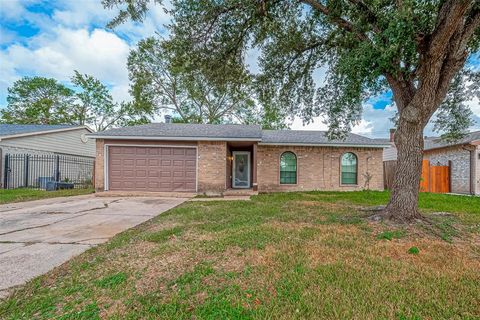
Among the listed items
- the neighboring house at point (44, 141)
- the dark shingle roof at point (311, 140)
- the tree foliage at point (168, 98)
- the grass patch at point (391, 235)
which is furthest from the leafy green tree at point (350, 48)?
the tree foliage at point (168, 98)

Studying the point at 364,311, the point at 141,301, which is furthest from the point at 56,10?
the point at 364,311

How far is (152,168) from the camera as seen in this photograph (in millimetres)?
10789

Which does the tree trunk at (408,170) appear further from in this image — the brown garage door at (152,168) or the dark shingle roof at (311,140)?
the brown garage door at (152,168)

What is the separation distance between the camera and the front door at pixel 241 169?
13430 mm

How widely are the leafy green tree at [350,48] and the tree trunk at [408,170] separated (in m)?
0.02

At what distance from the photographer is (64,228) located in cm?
495

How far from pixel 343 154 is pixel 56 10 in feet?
45.4

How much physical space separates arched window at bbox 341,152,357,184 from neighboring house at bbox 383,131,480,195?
151 inches

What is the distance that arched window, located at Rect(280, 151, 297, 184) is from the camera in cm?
1242

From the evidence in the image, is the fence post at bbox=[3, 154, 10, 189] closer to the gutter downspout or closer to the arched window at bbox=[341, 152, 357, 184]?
the arched window at bbox=[341, 152, 357, 184]

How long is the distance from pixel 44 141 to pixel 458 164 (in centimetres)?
2491

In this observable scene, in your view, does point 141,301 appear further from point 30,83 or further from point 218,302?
point 30,83

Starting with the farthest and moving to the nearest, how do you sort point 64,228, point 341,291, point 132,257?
point 64,228 < point 132,257 < point 341,291

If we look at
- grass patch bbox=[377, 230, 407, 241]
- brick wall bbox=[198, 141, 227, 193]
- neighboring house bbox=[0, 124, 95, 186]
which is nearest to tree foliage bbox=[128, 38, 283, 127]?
neighboring house bbox=[0, 124, 95, 186]
